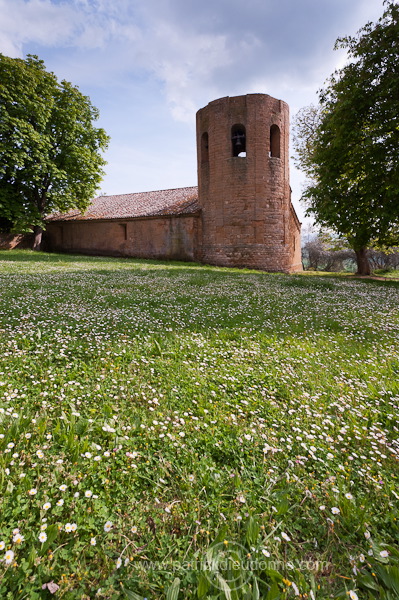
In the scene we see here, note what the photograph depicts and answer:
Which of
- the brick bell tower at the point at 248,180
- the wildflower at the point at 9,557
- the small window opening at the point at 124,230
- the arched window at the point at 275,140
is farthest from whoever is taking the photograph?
the small window opening at the point at 124,230

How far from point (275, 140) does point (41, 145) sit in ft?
59.1

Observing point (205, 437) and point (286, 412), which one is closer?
point (205, 437)

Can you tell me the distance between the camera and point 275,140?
70.6 ft

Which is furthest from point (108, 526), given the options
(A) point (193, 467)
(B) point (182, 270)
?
(B) point (182, 270)

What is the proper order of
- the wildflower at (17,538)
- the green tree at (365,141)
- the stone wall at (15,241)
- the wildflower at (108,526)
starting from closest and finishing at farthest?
the wildflower at (17,538) → the wildflower at (108,526) → the green tree at (365,141) → the stone wall at (15,241)

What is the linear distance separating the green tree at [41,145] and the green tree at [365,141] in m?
20.3

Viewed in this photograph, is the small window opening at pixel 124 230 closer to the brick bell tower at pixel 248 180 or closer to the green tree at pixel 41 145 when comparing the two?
the green tree at pixel 41 145

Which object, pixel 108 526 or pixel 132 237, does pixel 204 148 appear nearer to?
pixel 132 237

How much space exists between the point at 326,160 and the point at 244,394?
15.4m

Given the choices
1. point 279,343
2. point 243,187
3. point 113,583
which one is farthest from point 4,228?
point 113,583

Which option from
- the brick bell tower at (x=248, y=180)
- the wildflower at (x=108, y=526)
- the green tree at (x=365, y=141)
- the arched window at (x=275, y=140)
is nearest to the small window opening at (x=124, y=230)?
the brick bell tower at (x=248, y=180)

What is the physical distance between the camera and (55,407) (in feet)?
9.77

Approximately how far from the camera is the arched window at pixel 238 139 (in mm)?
20830

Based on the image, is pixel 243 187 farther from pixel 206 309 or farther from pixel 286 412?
pixel 286 412
